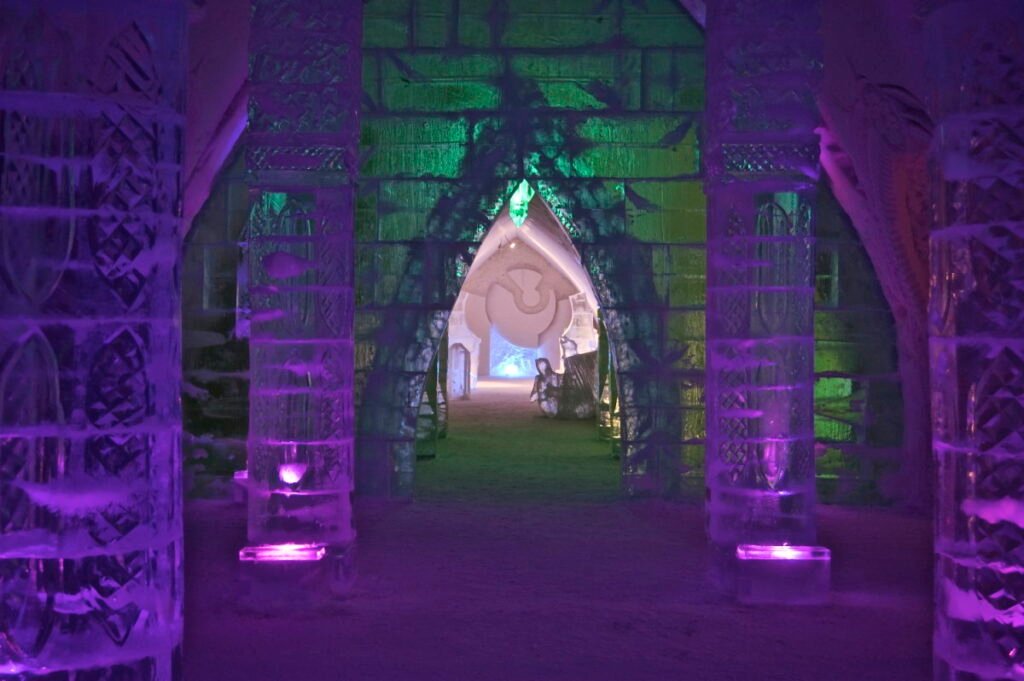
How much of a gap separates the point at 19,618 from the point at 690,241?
579 cm

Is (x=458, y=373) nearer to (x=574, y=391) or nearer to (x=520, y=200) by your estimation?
(x=574, y=391)

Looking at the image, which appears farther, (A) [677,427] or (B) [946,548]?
(A) [677,427]

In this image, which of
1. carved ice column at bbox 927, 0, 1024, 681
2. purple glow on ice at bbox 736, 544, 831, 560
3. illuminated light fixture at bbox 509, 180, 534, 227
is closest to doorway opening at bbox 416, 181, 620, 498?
illuminated light fixture at bbox 509, 180, 534, 227

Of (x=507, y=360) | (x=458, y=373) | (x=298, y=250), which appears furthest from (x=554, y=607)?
(x=507, y=360)

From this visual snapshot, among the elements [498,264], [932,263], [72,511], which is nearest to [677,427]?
[932,263]

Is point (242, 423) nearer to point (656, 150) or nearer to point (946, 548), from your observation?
point (656, 150)

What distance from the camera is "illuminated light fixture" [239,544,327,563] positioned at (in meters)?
4.68

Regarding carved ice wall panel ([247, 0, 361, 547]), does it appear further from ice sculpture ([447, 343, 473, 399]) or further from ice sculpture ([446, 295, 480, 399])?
ice sculpture ([447, 343, 473, 399])

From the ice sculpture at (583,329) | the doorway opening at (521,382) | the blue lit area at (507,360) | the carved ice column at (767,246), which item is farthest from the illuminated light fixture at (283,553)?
the blue lit area at (507,360)

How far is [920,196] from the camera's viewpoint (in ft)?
21.0

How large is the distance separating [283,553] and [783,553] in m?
2.42

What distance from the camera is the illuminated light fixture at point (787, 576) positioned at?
4.69 metres

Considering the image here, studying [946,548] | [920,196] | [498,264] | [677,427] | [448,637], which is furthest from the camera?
[498,264]

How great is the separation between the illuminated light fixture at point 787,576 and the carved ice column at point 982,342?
2381mm
